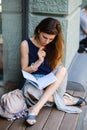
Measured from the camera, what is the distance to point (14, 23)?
15.2ft

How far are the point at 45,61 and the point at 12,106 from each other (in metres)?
0.65

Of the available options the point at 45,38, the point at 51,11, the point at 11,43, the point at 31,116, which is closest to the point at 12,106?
the point at 31,116

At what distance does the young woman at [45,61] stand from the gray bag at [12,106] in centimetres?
10

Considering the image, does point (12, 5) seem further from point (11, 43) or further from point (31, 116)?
point (31, 116)

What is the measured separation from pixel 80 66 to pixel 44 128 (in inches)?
77.2

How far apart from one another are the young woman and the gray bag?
0.10 m

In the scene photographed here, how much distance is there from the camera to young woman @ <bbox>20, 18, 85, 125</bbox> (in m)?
3.92

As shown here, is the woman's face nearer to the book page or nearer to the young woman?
the young woman

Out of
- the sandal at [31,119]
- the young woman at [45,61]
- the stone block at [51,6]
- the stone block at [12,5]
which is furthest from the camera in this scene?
the stone block at [12,5]

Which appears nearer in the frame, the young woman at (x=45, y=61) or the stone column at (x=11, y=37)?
the young woman at (x=45, y=61)

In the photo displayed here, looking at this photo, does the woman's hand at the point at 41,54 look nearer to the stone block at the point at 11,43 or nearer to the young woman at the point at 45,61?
the young woman at the point at 45,61

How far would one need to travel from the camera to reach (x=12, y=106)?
151 inches

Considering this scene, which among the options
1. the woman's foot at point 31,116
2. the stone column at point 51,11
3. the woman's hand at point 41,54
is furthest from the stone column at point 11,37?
the woman's foot at point 31,116

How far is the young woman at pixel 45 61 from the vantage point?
3924 millimetres
